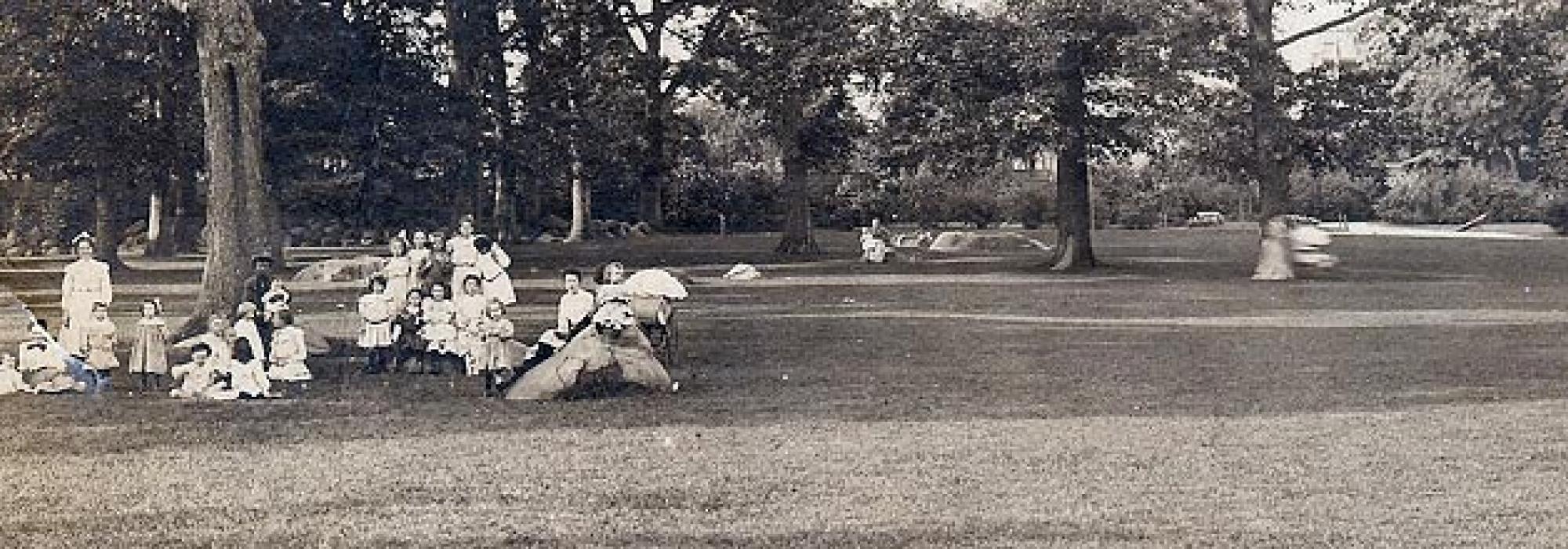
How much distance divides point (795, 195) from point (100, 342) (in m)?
29.1

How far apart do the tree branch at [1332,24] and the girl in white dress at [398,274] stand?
20.4m

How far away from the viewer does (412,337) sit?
16359 millimetres

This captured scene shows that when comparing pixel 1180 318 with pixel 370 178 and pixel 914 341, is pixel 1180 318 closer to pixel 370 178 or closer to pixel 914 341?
pixel 914 341

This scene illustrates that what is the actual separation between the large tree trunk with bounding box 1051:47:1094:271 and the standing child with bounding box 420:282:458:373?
1865 centimetres

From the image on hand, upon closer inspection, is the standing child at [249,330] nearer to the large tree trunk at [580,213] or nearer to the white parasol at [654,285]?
the white parasol at [654,285]

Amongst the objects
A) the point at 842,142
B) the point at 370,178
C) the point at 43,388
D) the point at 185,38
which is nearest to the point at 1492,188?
the point at 842,142

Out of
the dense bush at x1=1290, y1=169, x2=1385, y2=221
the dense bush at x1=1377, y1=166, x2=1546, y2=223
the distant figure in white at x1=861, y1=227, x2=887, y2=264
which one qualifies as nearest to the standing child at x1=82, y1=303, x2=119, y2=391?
the distant figure in white at x1=861, y1=227, x2=887, y2=264

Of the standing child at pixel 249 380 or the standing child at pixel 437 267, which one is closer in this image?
the standing child at pixel 249 380

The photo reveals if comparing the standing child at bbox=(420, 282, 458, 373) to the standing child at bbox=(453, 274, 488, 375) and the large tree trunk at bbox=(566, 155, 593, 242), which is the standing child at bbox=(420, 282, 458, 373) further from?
the large tree trunk at bbox=(566, 155, 593, 242)

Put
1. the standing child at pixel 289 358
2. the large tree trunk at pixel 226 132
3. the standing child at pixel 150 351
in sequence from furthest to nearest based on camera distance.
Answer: the large tree trunk at pixel 226 132, the standing child at pixel 289 358, the standing child at pixel 150 351

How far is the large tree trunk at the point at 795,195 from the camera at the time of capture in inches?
1657

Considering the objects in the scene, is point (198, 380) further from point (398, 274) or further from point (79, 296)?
point (398, 274)

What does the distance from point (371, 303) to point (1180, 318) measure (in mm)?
11033

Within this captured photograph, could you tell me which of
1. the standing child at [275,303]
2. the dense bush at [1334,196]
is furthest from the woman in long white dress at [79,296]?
the dense bush at [1334,196]
